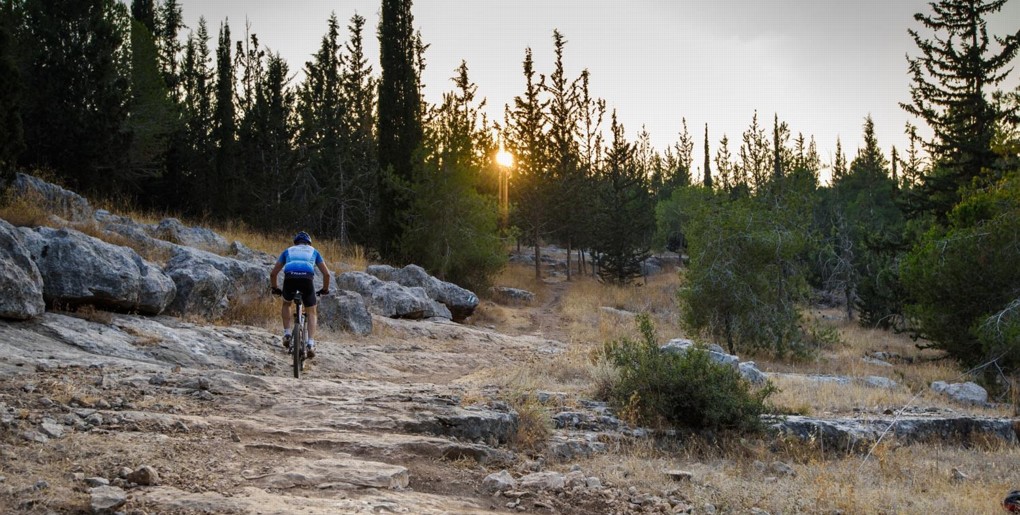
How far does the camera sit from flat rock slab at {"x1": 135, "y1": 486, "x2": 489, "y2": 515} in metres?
3.91

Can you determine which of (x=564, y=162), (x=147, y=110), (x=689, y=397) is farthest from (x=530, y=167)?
(x=689, y=397)

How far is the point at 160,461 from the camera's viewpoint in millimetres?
4539

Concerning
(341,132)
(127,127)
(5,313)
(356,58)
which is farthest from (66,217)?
(356,58)

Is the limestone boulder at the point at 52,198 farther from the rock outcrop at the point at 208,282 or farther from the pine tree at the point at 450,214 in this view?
the pine tree at the point at 450,214

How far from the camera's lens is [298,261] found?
9.03 metres

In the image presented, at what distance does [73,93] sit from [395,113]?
11.2 m

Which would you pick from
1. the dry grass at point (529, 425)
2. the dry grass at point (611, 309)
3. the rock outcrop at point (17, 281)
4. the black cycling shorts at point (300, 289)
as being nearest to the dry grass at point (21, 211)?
the rock outcrop at point (17, 281)

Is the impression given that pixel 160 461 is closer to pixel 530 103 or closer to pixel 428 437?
pixel 428 437

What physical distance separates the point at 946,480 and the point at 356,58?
3967cm

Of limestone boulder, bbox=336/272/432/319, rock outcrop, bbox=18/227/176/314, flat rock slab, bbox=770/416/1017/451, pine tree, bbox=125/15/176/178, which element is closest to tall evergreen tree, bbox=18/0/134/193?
pine tree, bbox=125/15/176/178

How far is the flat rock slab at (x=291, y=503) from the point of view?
154 inches

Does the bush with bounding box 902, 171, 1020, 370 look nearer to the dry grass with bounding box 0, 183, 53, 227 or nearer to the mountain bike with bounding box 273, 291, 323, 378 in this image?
the mountain bike with bounding box 273, 291, 323, 378

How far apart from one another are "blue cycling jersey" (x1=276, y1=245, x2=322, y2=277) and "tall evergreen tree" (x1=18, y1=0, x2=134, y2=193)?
15.7 m

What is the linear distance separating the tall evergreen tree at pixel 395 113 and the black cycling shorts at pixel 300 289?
646 inches
